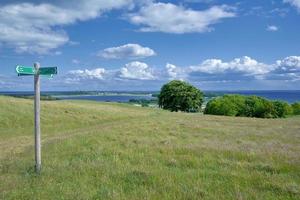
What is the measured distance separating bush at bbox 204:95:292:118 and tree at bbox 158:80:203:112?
8.79 meters

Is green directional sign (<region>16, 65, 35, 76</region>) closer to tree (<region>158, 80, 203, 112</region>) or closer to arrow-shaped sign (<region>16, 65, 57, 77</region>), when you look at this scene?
arrow-shaped sign (<region>16, 65, 57, 77</region>)

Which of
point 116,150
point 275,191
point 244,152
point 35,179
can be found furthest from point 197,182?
point 116,150

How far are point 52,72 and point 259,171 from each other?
715cm

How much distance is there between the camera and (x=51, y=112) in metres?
52.2

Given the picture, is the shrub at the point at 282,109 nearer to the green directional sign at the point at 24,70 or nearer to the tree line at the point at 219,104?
the tree line at the point at 219,104

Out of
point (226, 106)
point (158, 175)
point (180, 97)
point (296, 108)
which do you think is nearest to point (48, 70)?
point (158, 175)

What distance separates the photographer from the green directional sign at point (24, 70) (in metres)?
11.6

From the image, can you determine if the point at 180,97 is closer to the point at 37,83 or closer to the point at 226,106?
the point at 226,106

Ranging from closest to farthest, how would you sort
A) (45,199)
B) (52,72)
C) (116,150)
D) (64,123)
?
1. (45,199)
2. (52,72)
3. (116,150)
4. (64,123)

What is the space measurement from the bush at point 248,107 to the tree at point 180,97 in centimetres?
879

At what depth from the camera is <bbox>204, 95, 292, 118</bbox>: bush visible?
11244cm

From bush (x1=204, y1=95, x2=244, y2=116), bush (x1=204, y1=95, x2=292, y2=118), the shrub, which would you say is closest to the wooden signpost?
bush (x1=204, y1=95, x2=244, y2=116)

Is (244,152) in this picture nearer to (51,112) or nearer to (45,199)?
(45,199)

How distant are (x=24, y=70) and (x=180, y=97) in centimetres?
8941
